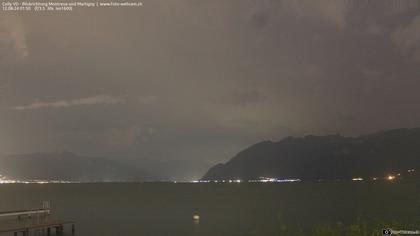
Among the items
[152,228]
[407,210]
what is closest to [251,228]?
[152,228]

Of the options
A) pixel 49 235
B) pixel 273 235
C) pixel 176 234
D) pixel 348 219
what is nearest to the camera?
pixel 273 235

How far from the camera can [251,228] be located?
2402 inches

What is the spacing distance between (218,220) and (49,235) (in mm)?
29453

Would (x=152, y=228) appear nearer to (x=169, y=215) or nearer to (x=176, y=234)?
(x=176, y=234)

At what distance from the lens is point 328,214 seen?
264ft

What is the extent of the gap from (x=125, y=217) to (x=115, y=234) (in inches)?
913

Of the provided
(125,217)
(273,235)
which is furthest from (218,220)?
(273,235)

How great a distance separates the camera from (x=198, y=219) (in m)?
74.0

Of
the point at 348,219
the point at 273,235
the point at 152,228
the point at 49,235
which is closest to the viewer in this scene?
the point at 273,235

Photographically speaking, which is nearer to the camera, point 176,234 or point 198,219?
point 176,234

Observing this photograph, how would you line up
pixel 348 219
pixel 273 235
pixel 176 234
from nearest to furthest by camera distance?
pixel 273 235
pixel 176 234
pixel 348 219

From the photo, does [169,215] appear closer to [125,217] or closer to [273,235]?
A: [125,217]

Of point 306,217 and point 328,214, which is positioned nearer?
point 306,217

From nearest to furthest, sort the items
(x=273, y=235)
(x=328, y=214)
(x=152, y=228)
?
(x=273, y=235)
(x=152, y=228)
(x=328, y=214)
